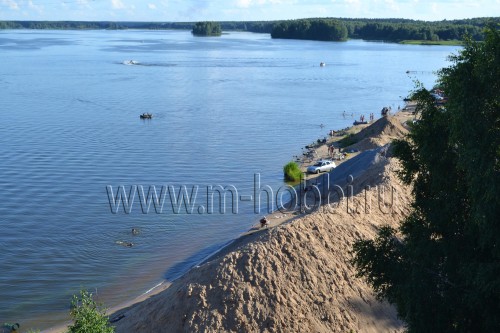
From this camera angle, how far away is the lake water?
3209 cm

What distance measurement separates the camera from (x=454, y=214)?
1580cm

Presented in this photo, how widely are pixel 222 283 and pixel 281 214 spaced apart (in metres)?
17.2

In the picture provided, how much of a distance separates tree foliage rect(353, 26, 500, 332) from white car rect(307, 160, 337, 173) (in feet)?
107

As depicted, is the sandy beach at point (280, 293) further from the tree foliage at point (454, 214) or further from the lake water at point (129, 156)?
the lake water at point (129, 156)

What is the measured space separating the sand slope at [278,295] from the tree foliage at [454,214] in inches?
197

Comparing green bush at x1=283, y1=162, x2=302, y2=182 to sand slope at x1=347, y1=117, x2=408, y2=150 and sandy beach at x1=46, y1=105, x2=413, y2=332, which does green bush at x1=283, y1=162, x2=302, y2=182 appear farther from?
sandy beach at x1=46, y1=105, x2=413, y2=332

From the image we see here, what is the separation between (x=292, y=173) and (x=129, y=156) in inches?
676

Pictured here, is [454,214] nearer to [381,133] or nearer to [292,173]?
[292,173]

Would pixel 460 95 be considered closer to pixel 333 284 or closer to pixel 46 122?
pixel 333 284

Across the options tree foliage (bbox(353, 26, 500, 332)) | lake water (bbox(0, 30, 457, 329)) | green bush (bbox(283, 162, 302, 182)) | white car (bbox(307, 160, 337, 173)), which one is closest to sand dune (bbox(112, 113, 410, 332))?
tree foliage (bbox(353, 26, 500, 332))

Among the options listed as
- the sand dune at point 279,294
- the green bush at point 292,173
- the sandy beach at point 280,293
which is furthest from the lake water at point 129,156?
the sand dune at point 279,294

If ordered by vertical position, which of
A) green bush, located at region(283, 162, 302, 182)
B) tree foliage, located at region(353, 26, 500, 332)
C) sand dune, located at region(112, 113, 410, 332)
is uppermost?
tree foliage, located at region(353, 26, 500, 332)

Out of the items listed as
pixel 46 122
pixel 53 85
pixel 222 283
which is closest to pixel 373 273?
pixel 222 283

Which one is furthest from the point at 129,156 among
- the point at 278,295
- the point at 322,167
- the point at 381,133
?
the point at 278,295
